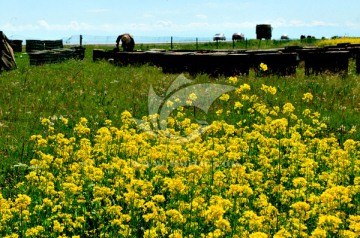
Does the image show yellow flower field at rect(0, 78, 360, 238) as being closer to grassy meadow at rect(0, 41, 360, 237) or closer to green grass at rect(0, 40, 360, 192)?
grassy meadow at rect(0, 41, 360, 237)

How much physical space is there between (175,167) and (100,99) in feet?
21.3

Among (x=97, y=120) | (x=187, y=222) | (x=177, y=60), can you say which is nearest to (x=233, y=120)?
(x=97, y=120)

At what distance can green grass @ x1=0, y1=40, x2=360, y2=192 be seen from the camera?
391 inches

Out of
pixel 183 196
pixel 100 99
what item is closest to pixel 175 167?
pixel 183 196

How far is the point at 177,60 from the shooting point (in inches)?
704

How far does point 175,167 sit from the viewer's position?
6699 millimetres

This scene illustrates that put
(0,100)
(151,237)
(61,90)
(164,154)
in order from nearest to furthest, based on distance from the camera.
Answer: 1. (151,237)
2. (164,154)
3. (0,100)
4. (61,90)

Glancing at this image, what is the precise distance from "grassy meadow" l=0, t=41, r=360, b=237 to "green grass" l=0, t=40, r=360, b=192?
0.04 meters

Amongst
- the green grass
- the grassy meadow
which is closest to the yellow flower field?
the grassy meadow

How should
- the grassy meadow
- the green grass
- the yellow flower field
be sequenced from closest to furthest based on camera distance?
the yellow flower field, the grassy meadow, the green grass

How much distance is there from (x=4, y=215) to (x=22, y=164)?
8.60ft

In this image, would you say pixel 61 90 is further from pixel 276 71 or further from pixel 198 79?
pixel 276 71

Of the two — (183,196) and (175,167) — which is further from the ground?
(175,167)

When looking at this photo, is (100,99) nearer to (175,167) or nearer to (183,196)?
(175,167)
